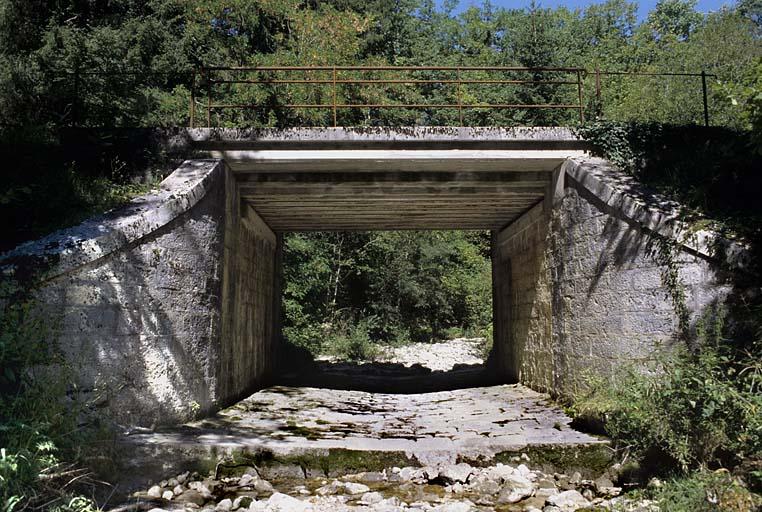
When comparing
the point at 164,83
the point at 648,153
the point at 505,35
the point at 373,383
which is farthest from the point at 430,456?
the point at 505,35

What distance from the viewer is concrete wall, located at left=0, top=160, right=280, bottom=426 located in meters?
6.42

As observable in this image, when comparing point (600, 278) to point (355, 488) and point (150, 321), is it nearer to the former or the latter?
point (355, 488)

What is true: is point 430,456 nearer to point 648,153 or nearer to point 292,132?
point 292,132

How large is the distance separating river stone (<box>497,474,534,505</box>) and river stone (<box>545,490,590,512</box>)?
23 cm

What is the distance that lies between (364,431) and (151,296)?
125 inches

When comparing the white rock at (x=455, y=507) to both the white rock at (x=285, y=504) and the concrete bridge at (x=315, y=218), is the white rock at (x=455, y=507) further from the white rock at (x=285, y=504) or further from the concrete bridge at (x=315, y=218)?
the concrete bridge at (x=315, y=218)

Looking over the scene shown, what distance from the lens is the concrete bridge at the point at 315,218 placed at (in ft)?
22.2

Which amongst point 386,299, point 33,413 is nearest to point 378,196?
point 33,413

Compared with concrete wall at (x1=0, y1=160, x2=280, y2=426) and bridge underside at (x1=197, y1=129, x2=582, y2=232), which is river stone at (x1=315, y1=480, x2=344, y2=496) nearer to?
concrete wall at (x1=0, y1=160, x2=280, y2=426)

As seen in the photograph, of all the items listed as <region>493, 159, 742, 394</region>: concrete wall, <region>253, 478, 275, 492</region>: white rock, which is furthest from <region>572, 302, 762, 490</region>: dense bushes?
<region>253, 478, 275, 492</region>: white rock

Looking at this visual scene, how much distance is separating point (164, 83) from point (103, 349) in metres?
17.9

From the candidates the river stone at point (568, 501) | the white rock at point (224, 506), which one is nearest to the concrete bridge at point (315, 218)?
the white rock at point (224, 506)

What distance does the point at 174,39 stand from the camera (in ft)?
71.2

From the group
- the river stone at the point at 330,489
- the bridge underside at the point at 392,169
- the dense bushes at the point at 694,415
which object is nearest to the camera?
the dense bushes at the point at 694,415
